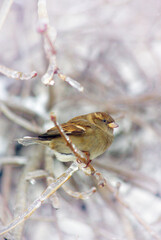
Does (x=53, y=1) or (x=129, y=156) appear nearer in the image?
(x=129, y=156)

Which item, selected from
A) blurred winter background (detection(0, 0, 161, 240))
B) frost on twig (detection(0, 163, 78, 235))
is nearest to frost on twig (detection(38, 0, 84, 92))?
frost on twig (detection(0, 163, 78, 235))

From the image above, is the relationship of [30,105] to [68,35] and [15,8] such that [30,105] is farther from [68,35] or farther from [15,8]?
[15,8]

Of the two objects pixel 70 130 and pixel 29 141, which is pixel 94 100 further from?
pixel 29 141

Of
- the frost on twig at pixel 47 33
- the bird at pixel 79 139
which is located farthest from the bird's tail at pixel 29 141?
the frost on twig at pixel 47 33

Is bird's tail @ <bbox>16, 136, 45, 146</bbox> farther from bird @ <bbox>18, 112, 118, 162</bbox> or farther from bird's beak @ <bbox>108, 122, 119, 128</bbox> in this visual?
bird's beak @ <bbox>108, 122, 119, 128</bbox>

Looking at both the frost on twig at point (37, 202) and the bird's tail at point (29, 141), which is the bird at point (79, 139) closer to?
the bird's tail at point (29, 141)

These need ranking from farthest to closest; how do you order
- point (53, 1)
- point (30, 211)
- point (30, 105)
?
point (53, 1) → point (30, 105) → point (30, 211)

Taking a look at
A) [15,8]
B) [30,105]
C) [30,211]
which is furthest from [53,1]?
[30,211]

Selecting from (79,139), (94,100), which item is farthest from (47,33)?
(94,100)
